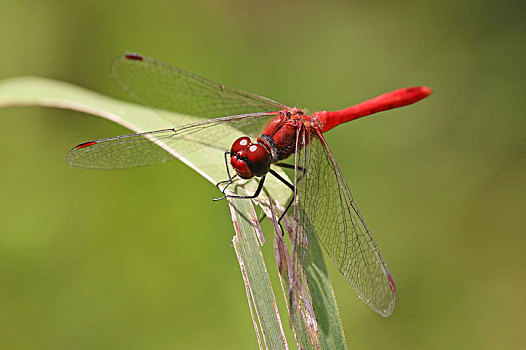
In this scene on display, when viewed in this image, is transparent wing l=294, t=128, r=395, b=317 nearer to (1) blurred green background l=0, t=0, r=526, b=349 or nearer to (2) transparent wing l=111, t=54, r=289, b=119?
(1) blurred green background l=0, t=0, r=526, b=349

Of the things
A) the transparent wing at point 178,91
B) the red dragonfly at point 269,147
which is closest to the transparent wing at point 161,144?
the red dragonfly at point 269,147

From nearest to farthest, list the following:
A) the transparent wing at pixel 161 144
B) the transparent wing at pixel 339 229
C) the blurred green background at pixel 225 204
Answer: the transparent wing at pixel 339 229, the transparent wing at pixel 161 144, the blurred green background at pixel 225 204

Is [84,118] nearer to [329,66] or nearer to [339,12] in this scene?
[329,66]

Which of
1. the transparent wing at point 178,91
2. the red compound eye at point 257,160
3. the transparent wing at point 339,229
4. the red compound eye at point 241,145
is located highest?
the transparent wing at point 178,91

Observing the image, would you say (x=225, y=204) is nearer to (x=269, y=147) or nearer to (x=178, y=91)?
(x=269, y=147)

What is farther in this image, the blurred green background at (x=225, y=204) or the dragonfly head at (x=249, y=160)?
the blurred green background at (x=225, y=204)

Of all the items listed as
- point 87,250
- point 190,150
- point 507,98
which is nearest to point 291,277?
point 190,150

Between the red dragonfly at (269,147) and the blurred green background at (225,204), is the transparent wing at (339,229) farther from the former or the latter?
the blurred green background at (225,204)

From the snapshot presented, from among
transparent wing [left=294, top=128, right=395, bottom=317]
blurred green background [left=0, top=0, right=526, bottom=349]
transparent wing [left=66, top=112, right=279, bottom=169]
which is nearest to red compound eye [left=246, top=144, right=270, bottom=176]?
transparent wing [left=294, top=128, right=395, bottom=317]
